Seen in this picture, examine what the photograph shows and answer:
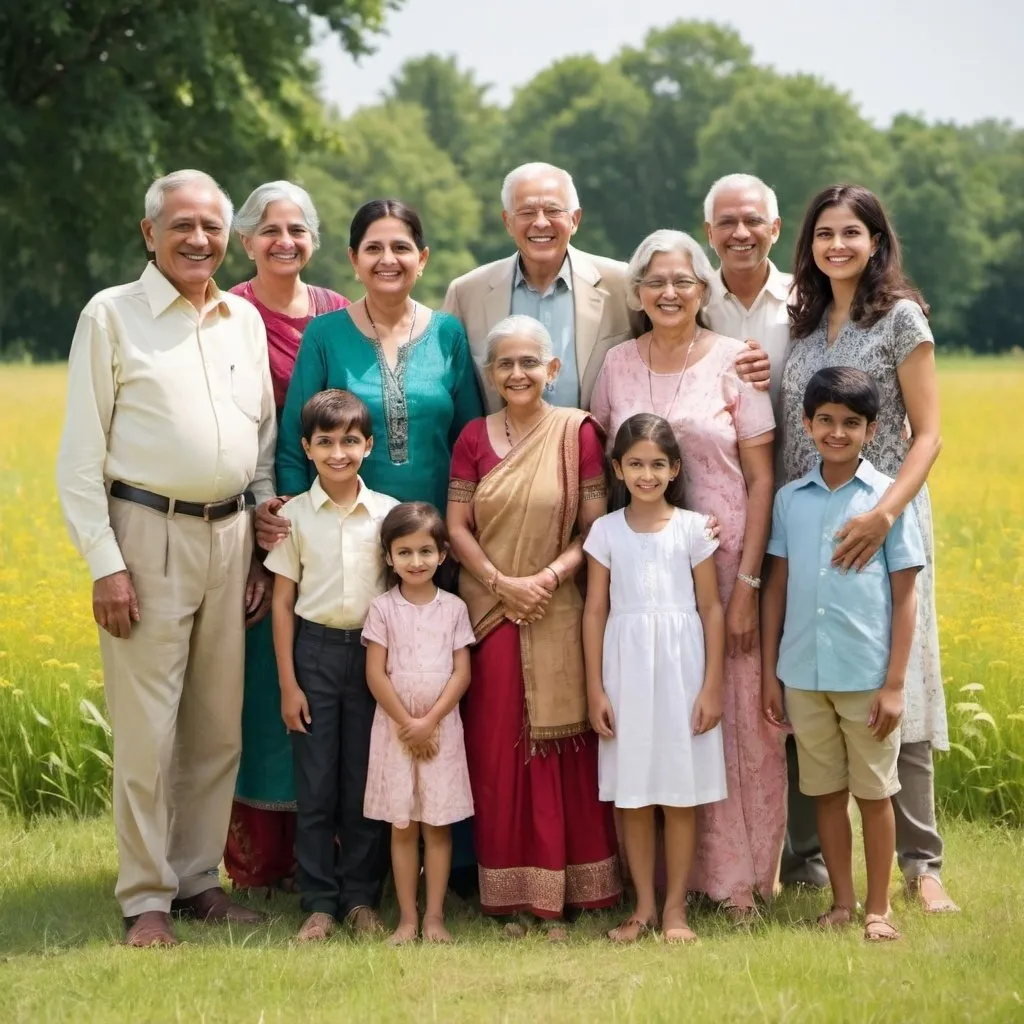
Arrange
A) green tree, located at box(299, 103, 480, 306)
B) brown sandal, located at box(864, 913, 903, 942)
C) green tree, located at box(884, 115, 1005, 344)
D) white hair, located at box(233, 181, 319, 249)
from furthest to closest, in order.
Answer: green tree, located at box(299, 103, 480, 306), green tree, located at box(884, 115, 1005, 344), white hair, located at box(233, 181, 319, 249), brown sandal, located at box(864, 913, 903, 942)

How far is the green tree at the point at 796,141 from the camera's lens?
59094 mm

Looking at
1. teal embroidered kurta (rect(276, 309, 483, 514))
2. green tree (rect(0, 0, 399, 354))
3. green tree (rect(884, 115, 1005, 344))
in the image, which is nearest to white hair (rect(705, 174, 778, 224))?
teal embroidered kurta (rect(276, 309, 483, 514))

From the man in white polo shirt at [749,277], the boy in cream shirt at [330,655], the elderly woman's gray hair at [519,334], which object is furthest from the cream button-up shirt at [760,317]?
the boy in cream shirt at [330,655]

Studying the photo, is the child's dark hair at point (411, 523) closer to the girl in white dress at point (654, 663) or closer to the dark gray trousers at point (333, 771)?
the dark gray trousers at point (333, 771)

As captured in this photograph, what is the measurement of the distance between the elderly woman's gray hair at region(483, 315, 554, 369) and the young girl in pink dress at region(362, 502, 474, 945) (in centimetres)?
61

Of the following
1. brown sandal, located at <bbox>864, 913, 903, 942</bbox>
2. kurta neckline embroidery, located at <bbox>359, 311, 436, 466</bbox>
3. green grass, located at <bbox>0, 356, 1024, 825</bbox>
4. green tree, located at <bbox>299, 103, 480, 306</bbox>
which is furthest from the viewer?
green tree, located at <bbox>299, 103, 480, 306</bbox>

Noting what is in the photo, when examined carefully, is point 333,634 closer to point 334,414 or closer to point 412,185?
point 334,414

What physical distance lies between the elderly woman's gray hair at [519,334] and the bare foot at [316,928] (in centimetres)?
206

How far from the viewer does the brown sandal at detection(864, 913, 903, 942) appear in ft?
15.3

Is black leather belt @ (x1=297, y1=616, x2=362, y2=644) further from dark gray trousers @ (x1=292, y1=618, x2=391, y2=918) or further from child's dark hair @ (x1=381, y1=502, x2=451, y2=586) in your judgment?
child's dark hair @ (x1=381, y1=502, x2=451, y2=586)

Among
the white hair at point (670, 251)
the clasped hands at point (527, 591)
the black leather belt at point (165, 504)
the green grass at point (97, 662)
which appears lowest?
the green grass at point (97, 662)

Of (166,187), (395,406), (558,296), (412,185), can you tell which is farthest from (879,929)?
(412,185)

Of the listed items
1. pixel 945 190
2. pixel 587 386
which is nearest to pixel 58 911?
pixel 587 386

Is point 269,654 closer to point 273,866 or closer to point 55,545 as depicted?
point 273,866
